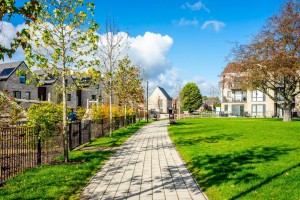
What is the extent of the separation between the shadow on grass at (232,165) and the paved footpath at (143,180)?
0.42m

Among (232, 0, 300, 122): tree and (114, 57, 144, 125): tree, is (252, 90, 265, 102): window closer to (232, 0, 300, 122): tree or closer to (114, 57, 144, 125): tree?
(232, 0, 300, 122): tree

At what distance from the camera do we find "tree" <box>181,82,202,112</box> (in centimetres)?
8769

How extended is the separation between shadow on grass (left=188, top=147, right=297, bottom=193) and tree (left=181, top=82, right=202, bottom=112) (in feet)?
247

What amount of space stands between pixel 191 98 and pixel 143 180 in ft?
266

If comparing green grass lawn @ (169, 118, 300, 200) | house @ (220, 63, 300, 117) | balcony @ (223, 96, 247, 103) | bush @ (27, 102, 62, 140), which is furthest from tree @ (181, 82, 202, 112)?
bush @ (27, 102, 62, 140)

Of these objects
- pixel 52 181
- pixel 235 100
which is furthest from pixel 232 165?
pixel 235 100

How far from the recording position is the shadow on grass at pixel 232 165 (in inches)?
293

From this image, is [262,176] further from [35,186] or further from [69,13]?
[69,13]

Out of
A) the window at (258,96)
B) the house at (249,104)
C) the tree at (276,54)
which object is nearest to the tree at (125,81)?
the tree at (276,54)

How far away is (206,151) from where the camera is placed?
12102 millimetres

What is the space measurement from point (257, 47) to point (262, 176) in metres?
29.2

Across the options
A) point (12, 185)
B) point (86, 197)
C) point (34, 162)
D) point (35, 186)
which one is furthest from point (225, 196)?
point (34, 162)

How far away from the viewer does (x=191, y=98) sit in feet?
288

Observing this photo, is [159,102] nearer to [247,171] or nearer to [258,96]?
[258,96]
